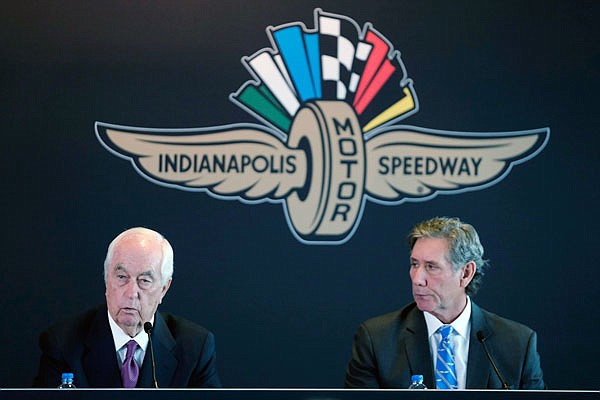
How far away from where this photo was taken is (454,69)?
5.21m

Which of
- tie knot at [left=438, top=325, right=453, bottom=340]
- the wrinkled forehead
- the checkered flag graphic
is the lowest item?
tie knot at [left=438, top=325, right=453, bottom=340]

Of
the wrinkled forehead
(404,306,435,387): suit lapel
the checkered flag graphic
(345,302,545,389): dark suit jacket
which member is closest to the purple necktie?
the wrinkled forehead

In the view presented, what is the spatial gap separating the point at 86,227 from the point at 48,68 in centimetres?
87

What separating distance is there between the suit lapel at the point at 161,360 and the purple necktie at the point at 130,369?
2cm

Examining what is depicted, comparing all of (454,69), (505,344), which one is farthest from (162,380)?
(454,69)

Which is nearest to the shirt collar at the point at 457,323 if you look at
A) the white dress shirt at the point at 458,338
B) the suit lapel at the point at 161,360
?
the white dress shirt at the point at 458,338

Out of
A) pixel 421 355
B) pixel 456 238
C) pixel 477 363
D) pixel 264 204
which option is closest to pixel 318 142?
pixel 264 204

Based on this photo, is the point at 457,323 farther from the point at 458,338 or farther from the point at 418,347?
the point at 418,347

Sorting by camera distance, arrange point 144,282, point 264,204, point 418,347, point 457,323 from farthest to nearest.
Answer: point 264,204 < point 457,323 < point 418,347 < point 144,282

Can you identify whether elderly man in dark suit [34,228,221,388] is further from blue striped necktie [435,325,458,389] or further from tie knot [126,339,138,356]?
blue striped necktie [435,325,458,389]

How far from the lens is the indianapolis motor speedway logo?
5.07 meters

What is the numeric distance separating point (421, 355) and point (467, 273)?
440 millimetres

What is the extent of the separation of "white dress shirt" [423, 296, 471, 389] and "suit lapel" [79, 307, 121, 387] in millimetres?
1163

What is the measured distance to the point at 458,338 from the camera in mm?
3594
